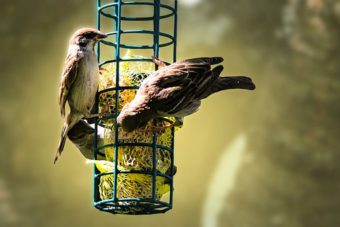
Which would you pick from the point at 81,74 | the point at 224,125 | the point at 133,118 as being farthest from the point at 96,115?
the point at 224,125

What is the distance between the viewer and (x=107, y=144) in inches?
271

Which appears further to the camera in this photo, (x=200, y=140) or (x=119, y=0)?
(x=200, y=140)

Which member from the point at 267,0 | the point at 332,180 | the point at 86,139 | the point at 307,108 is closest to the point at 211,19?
the point at 267,0

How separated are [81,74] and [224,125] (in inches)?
300

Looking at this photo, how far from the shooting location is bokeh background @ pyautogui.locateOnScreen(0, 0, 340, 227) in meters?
13.8

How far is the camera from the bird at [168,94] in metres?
6.53

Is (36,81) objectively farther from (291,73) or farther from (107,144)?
(107,144)

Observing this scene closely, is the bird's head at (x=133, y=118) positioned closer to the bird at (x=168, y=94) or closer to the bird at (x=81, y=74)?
the bird at (x=168, y=94)

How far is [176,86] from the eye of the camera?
6.55 metres

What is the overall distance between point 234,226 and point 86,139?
6393mm

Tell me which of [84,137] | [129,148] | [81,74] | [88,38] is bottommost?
[129,148]

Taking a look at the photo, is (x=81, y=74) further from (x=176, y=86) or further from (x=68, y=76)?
(x=176, y=86)

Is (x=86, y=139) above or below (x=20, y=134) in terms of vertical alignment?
below

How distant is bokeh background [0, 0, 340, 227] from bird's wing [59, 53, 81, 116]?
21.7 ft
